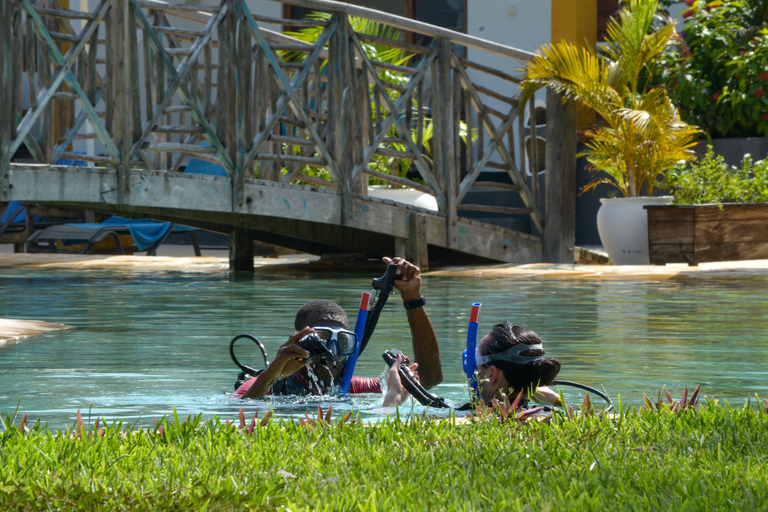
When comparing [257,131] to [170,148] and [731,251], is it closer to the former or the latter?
[170,148]

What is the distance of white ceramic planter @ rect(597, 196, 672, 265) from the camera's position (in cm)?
1373

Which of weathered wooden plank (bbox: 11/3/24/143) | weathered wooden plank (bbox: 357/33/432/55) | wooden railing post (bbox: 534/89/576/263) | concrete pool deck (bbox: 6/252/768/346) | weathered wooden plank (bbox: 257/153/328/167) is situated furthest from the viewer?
wooden railing post (bbox: 534/89/576/263)

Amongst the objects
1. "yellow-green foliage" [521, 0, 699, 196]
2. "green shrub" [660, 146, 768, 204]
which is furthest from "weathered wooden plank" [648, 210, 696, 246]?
"yellow-green foliage" [521, 0, 699, 196]

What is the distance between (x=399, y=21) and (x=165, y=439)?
981 centimetres

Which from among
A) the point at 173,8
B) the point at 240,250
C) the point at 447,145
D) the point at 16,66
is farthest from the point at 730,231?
the point at 16,66

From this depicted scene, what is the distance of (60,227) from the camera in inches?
639

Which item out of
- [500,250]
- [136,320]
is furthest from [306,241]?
[136,320]

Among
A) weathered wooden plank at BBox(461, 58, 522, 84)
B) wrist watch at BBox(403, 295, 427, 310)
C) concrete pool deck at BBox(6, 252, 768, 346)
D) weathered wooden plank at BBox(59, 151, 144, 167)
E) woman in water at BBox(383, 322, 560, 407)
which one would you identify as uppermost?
weathered wooden plank at BBox(461, 58, 522, 84)

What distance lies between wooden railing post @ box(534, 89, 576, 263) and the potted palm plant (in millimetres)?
266

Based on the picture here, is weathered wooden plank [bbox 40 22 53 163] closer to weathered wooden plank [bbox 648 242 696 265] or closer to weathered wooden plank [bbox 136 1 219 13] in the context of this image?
weathered wooden plank [bbox 136 1 219 13]

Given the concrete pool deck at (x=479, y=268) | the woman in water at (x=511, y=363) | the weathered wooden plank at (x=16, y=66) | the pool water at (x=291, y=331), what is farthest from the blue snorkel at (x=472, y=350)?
the weathered wooden plank at (x=16, y=66)

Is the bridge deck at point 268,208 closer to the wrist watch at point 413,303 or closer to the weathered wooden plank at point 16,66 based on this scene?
the weathered wooden plank at point 16,66

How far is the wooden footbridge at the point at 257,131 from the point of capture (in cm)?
1180

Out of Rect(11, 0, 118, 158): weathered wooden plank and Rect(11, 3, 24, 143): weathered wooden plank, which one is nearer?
Rect(11, 0, 118, 158): weathered wooden plank
